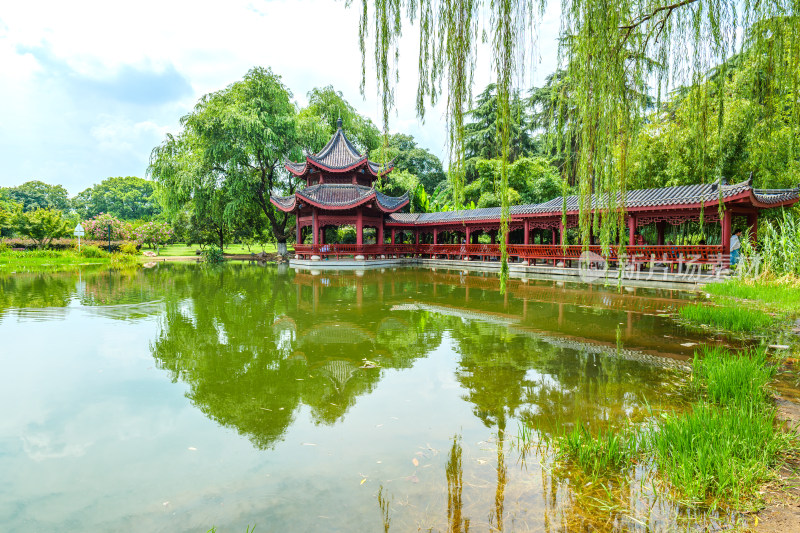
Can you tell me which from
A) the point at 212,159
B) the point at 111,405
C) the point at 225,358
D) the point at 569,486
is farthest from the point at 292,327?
the point at 212,159

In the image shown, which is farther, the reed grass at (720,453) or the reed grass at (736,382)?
Answer: the reed grass at (736,382)

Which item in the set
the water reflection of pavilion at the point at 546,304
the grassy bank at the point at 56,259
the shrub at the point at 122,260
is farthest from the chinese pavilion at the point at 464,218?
the grassy bank at the point at 56,259

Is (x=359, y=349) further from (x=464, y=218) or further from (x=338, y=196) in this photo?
(x=338, y=196)

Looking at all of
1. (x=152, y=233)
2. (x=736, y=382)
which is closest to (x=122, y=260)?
(x=152, y=233)

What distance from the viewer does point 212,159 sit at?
21203mm

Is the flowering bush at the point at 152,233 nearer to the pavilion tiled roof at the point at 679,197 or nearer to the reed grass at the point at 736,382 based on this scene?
the pavilion tiled roof at the point at 679,197

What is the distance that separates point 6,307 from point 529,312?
9.48m

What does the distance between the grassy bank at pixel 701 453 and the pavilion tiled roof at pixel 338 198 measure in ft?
55.0

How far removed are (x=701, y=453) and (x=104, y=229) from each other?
34.1 metres

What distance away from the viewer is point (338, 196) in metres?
20.1

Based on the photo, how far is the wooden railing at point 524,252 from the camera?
11461 mm

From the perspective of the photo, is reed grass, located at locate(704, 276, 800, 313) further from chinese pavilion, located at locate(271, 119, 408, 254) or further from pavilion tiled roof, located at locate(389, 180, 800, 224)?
chinese pavilion, located at locate(271, 119, 408, 254)

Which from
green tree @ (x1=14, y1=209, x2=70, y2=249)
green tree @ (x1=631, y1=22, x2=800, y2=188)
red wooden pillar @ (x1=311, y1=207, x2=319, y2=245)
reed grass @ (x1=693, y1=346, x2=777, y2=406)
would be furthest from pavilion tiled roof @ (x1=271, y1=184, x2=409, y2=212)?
reed grass @ (x1=693, y1=346, x2=777, y2=406)

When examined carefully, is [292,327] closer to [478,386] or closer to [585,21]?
[478,386]
